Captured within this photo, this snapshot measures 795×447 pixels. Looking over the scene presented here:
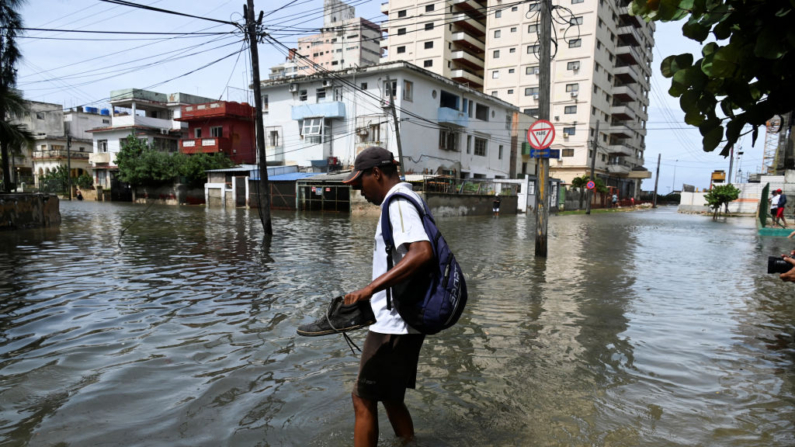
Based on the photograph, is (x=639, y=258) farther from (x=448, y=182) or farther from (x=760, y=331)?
(x=448, y=182)

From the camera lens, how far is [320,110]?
38156 millimetres

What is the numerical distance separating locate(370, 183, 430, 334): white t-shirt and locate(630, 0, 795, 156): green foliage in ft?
4.90

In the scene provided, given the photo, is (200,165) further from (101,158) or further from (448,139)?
(448,139)

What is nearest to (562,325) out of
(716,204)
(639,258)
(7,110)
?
(639,258)

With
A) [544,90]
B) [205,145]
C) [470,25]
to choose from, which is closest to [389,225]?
[544,90]

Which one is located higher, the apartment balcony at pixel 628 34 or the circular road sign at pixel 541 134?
the apartment balcony at pixel 628 34

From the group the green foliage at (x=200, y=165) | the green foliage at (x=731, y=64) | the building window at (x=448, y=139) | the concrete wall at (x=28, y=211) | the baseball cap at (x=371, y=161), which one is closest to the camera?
the green foliage at (x=731, y=64)

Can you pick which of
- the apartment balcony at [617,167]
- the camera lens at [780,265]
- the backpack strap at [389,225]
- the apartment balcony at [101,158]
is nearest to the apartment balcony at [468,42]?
the apartment balcony at [617,167]

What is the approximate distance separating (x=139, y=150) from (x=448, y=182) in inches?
1329

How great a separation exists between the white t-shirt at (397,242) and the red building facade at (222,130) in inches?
1692

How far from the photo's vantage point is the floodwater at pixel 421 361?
3.18 meters

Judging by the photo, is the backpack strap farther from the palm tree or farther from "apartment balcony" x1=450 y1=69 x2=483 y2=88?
"apartment balcony" x1=450 y1=69 x2=483 y2=88

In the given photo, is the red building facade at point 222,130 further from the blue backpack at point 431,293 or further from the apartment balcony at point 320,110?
the blue backpack at point 431,293

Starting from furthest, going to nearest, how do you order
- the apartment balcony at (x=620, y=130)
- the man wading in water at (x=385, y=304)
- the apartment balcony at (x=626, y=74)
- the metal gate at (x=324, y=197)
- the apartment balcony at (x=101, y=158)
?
the apartment balcony at (x=620, y=130), the apartment balcony at (x=626, y=74), the apartment balcony at (x=101, y=158), the metal gate at (x=324, y=197), the man wading in water at (x=385, y=304)
